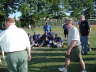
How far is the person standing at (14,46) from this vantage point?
7.70 meters

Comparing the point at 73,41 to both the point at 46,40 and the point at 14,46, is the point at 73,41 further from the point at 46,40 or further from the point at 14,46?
the point at 46,40

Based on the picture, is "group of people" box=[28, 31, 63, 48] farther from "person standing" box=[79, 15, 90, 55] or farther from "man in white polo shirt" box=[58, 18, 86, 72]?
"man in white polo shirt" box=[58, 18, 86, 72]

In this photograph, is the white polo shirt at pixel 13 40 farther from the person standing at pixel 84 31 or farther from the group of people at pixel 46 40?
the group of people at pixel 46 40

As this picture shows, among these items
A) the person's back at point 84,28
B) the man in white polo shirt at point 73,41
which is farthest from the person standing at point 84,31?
the man in white polo shirt at point 73,41

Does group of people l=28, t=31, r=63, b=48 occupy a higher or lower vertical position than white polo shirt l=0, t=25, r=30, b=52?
lower

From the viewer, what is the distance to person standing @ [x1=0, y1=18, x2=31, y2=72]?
7704 millimetres

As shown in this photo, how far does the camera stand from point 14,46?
25.2 ft

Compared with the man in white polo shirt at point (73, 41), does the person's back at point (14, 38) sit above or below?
above

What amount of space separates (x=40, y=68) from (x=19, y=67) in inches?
175

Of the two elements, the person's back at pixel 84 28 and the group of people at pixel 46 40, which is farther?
the group of people at pixel 46 40

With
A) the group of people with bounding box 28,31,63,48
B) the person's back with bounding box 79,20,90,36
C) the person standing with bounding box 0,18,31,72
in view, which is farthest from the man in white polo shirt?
the group of people with bounding box 28,31,63,48

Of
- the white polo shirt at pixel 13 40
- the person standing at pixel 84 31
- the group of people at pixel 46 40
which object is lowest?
the group of people at pixel 46 40

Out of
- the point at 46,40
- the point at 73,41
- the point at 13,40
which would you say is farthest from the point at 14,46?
the point at 46,40

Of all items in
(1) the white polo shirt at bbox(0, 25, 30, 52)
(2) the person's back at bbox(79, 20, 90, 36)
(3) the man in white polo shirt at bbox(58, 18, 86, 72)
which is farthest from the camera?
(2) the person's back at bbox(79, 20, 90, 36)
